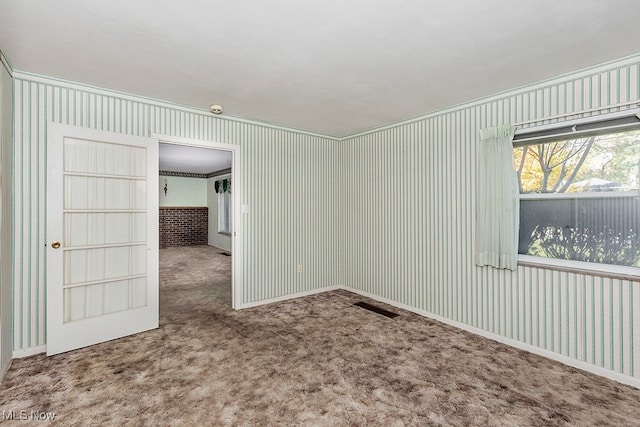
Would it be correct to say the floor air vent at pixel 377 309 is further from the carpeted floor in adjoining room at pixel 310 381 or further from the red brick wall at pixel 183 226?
the red brick wall at pixel 183 226

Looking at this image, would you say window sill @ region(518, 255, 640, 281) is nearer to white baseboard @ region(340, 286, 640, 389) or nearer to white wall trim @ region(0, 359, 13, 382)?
white baseboard @ region(340, 286, 640, 389)

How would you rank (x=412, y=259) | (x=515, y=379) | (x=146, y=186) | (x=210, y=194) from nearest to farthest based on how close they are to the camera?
(x=515, y=379) < (x=146, y=186) < (x=412, y=259) < (x=210, y=194)

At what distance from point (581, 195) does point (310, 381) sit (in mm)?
2789

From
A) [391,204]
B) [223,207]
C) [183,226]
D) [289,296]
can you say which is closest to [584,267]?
[391,204]

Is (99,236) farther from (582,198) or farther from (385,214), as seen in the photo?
(582,198)

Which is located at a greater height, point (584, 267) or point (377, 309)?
point (584, 267)

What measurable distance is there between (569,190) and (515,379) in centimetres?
172

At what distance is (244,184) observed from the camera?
161 inches

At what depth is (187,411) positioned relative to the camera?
201 centimetres

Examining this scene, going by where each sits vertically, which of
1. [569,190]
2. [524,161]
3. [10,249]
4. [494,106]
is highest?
[494,106]

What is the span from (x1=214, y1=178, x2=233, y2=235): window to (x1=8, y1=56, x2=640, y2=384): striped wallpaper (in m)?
5.27

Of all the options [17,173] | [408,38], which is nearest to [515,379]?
[408,38]

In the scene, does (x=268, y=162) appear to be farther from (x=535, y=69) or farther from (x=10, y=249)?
(x=535, y=69)

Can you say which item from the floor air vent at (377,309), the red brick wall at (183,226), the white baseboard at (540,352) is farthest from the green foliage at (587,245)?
the red brick wall at (183,226)
